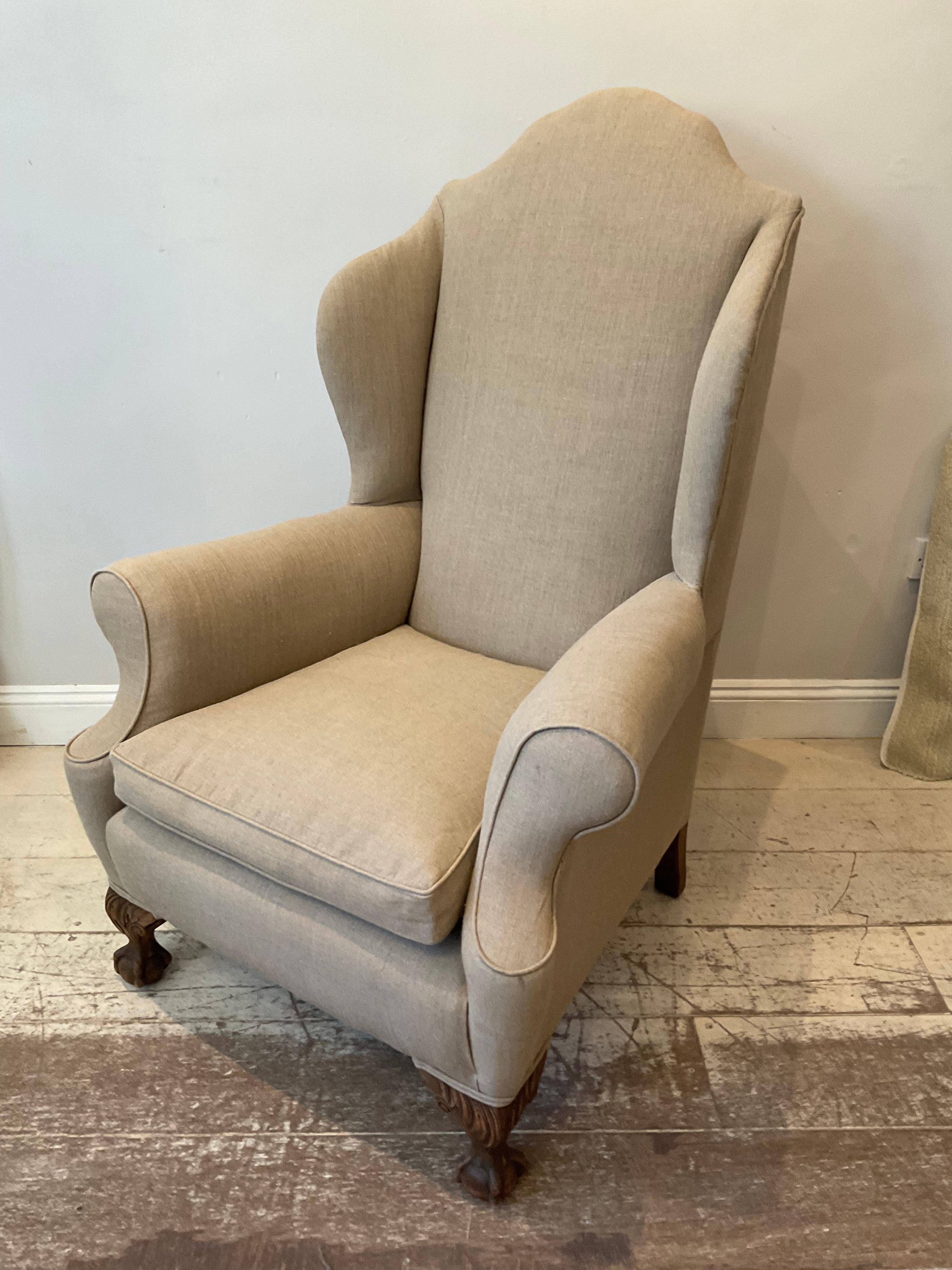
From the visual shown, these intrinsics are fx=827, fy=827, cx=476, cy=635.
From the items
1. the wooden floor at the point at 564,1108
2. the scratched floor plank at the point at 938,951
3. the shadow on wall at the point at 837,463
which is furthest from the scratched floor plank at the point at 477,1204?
the shadow on wall at the point at 837,463

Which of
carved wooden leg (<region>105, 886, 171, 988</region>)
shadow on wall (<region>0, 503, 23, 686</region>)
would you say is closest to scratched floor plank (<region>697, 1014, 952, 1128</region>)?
carved wooden leg (<region>105, 886, 171, 988</region>)

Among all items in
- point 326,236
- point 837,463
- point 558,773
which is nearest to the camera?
point 558,773

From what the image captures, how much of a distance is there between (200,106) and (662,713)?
135 cm

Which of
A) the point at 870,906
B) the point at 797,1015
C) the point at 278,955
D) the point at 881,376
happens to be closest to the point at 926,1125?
the point at 797,1015

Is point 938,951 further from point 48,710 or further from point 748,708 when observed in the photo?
point 48,710

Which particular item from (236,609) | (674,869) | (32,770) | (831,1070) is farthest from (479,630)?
(32,770)

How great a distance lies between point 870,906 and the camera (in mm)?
1394

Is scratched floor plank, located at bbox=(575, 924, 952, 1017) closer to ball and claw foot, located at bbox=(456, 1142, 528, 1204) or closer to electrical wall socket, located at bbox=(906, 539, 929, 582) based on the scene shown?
ball and claw foot, located at bbox=(456, 1142, 528, 1204)

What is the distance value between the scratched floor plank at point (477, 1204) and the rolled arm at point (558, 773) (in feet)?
1.22

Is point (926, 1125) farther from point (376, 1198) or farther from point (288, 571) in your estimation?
point (288, 571)

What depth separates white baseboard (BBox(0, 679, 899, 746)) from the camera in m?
1.85

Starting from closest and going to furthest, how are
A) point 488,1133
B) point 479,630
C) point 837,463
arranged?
1. point 488,1133
2. point 479,630
3. point 837,463

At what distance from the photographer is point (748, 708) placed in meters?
1.87

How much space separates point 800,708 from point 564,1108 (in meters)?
1.11
